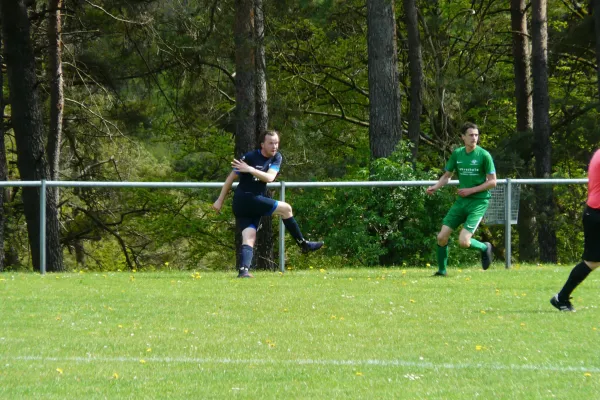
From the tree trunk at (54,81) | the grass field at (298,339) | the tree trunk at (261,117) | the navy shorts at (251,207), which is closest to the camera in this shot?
the grass field at (298,339)

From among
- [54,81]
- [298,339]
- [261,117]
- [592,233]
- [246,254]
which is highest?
[54,81]

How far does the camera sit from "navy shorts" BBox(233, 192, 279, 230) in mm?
14203

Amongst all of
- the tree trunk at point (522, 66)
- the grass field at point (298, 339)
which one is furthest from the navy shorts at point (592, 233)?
the tree trunk at point (522, 66)

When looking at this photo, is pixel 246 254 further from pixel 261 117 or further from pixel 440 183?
pixel 261 117

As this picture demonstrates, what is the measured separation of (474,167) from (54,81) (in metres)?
16.6

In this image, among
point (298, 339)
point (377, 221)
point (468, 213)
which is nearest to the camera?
point (298, 339)

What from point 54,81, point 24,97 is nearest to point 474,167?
point 24,97

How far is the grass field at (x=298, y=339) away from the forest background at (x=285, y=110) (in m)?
5.28

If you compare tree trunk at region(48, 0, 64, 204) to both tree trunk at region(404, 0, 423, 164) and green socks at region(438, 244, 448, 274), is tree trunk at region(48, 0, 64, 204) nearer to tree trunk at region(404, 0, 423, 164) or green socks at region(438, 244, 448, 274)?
tree trunk at region(404, 0, 423, 164)

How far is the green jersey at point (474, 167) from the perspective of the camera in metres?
14.6

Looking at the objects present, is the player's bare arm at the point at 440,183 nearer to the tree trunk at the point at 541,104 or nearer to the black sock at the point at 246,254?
the black sock at the point at 246,254

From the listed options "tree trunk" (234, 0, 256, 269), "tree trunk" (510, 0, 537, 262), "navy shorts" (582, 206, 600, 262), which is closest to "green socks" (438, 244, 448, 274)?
"navy shorts" (582, 206, 600, 262)

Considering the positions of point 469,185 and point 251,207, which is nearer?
point 251,207

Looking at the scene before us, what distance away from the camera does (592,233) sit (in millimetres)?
10477
